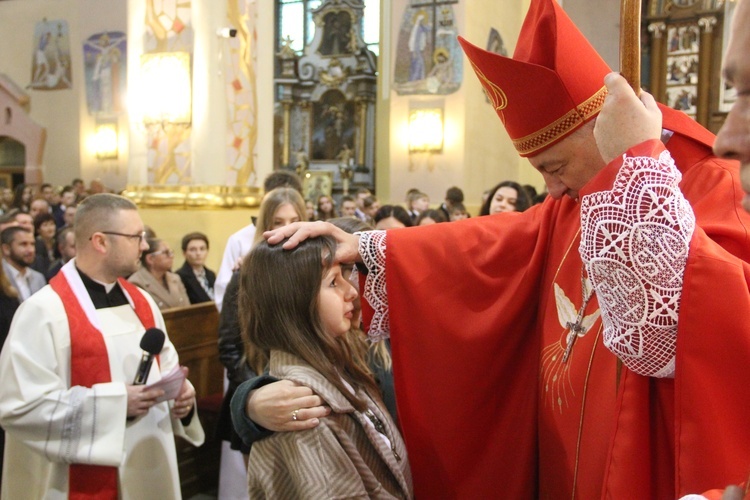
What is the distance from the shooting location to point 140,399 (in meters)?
2.59

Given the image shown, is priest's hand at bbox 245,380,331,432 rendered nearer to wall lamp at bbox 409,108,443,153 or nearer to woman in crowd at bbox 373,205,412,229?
woman in crowd at bbox 373,205,412,229

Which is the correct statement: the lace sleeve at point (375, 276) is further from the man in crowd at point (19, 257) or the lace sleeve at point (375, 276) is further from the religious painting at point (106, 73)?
the religious painting at point (106, 73)

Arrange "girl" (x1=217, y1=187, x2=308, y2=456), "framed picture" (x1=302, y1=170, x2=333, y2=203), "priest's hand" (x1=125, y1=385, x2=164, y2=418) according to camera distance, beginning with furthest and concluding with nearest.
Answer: "framed picture" (x1=302, y1=170, x2=333, y2=203) → "girl" (x1=217, y1=187, x2=308, y2=456) → "priest's hand" (x1=125, y1=385, x2=164, y2=418)

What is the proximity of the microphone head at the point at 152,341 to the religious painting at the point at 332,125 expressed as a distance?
54.6 feet

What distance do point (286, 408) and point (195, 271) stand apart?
4.31m

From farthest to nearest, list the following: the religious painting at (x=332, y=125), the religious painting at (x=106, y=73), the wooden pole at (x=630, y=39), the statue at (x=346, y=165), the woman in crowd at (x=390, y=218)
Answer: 1. the religious painting at (x=332, y=125)
2. the statue at (x=346, y=165)
3. the religious painting at (x=106, y=73)
4. the woman in crowd at (x=390, y=218)
5. the wooden pole at (x=630, y=39)

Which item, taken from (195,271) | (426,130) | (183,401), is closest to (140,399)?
(183,401)

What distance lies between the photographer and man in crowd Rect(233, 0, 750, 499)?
1201 millimetres

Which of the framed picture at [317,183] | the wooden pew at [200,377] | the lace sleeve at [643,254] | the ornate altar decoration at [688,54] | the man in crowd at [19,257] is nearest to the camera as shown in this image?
the lace sleeve at [643,254]

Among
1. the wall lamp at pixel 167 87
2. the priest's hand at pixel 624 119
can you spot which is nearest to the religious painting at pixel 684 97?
the wall lamp at pixel 167 87

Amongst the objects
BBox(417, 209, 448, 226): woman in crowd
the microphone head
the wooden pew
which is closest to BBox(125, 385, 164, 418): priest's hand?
the microphone head

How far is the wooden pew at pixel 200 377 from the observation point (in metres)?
4.51

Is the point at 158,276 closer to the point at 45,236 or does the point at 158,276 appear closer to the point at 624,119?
the point at 45,236

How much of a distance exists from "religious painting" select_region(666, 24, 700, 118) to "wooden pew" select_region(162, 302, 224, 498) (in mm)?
11239
